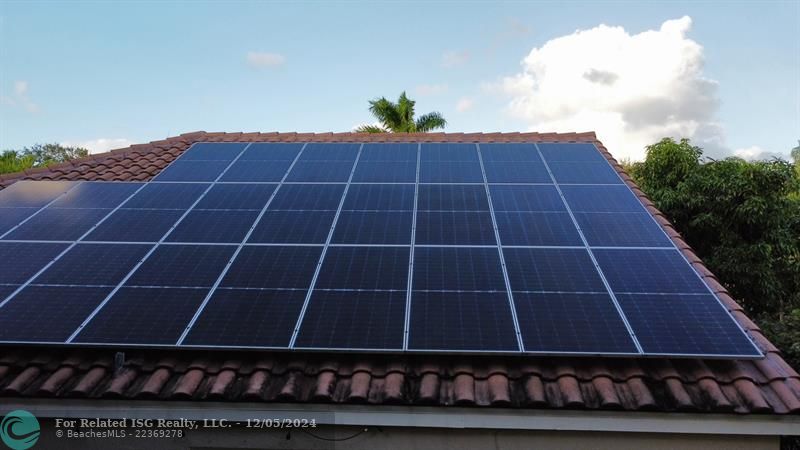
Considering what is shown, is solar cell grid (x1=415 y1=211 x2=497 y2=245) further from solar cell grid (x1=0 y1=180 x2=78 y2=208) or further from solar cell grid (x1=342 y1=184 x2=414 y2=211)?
solar cell grid (x1=0 y1=180 x2=78 y2=208)

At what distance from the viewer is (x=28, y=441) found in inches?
215

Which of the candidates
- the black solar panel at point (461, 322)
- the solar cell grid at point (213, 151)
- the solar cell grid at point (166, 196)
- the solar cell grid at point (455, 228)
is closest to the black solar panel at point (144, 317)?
the solar cell grid at point (166, 196)

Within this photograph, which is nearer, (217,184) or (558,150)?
(217,184)

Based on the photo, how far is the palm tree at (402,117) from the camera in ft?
99.9

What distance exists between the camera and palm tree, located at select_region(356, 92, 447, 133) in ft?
99.9

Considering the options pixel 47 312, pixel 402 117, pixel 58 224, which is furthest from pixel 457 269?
pixel 402 117

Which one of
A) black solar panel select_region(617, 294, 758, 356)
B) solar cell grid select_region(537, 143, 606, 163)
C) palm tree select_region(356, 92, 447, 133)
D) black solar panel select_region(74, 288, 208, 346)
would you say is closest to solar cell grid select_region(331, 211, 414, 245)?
black solar panel select_region(74, 288, 208, 346)

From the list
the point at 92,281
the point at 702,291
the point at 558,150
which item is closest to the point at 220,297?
the point at 92,281

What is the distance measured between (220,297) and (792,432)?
6070 millimetres

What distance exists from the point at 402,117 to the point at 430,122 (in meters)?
1.75

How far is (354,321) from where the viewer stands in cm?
567

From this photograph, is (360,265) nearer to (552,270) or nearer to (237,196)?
(552,270)

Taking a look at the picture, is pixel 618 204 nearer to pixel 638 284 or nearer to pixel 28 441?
pixel 638 284

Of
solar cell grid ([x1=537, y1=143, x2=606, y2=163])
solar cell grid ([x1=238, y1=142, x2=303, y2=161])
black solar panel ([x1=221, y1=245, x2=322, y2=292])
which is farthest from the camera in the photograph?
solar cell grid ([x1=238, y1=142, x2=303, y2=161])
